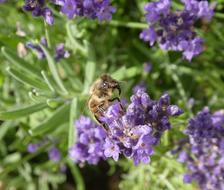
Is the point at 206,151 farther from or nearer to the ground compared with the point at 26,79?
nearer to the ground

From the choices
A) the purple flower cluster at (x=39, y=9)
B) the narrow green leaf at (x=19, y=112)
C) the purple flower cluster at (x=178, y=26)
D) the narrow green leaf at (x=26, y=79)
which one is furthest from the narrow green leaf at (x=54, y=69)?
the purple flower cluster at (x=178, y=26)

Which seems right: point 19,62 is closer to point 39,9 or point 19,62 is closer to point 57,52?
point 57,52

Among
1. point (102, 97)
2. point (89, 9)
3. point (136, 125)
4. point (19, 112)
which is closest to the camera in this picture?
point (136, 125)

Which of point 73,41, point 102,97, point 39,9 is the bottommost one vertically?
point 102,97

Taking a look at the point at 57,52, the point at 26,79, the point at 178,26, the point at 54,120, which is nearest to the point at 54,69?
the point at 57,52

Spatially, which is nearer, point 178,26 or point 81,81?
point 178,26

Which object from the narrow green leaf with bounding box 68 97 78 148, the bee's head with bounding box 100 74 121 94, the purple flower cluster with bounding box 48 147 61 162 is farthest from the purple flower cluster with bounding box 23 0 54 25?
the purple flower cluster with bounding box 48 147 61 162

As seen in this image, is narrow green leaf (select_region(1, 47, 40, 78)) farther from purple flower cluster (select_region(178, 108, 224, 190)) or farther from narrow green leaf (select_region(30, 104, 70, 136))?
purple flower cluster (select_region(178, 108, 224, 190))
